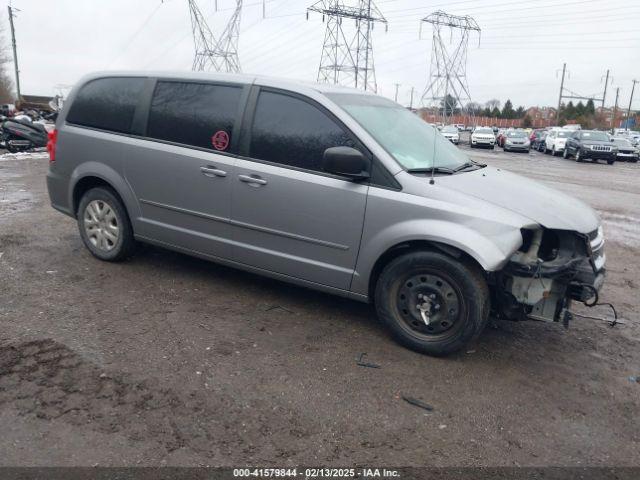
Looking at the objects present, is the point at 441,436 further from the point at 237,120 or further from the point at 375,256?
the point at 237,120

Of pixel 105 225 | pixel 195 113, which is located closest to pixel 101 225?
pixel 105 225

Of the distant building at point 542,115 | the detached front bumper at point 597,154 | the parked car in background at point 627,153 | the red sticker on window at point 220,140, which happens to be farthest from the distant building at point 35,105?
the distant building at point 542,115

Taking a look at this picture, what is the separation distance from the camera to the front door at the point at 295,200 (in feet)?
13.9

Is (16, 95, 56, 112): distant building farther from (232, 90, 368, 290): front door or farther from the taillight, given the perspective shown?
(232, 90, 368, 290): front door

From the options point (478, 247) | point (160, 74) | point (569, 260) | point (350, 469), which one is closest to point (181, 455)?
point (350, 469)

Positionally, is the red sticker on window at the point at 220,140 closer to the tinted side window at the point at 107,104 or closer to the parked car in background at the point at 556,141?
the tinted side window at the point at 107,104

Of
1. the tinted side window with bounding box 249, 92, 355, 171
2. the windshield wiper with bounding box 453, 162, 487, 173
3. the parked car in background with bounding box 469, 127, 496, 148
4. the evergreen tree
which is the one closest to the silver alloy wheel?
the tinted side window with bounding box 249, 92, 355, 171

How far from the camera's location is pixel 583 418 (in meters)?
3.38

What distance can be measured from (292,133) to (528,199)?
73.5 inches

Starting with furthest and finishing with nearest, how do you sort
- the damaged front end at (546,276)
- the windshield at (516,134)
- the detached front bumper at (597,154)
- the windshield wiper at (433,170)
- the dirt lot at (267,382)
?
the windshield at (516,134) → the detached front bumper at (597,154) → the windshield wiper at (433,170) → the damaged front end at (546,276) → the dirt lot at (267,382)

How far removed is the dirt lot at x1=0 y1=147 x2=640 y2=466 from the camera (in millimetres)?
2934

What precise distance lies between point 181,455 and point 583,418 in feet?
7.65

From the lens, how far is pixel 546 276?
376 centimetres

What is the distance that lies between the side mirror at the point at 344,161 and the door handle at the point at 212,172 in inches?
40.2
